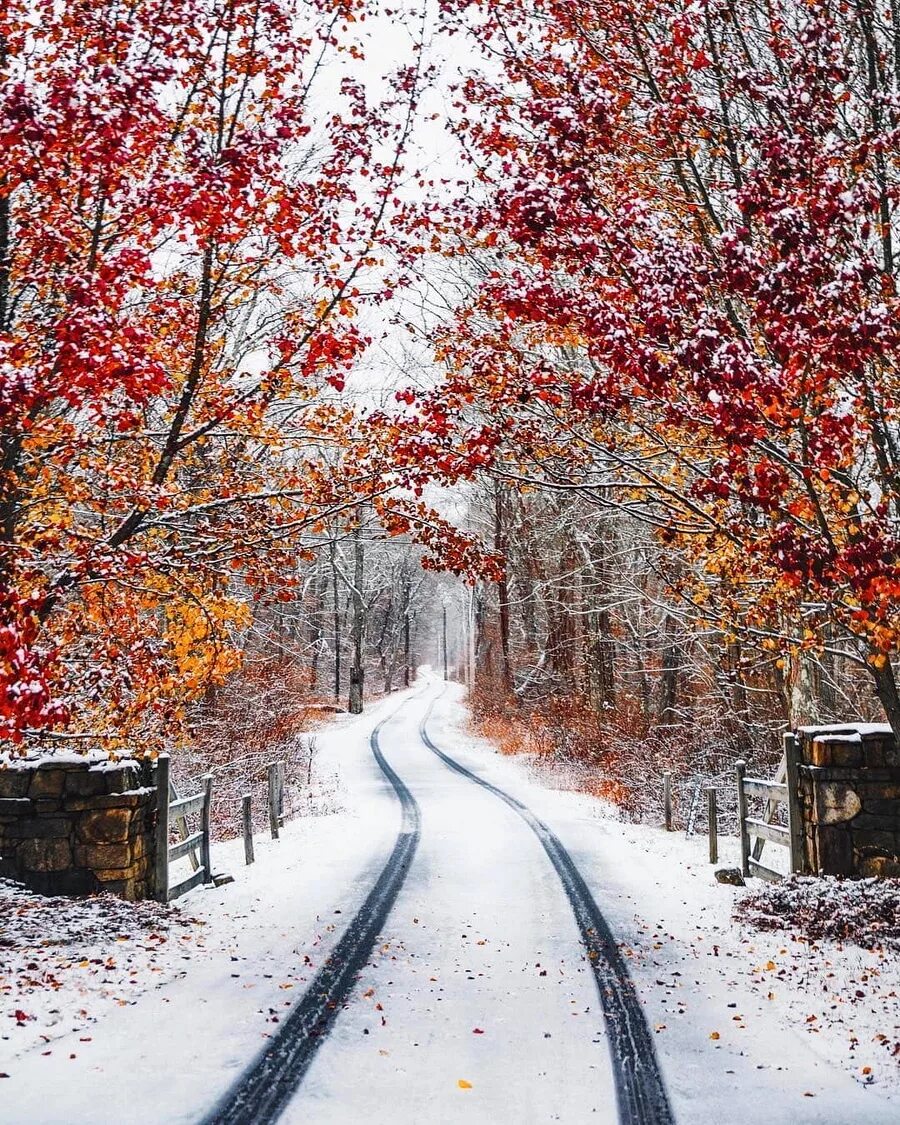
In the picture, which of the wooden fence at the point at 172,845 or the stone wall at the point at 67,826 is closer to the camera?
the stone wall at the point at 67,826

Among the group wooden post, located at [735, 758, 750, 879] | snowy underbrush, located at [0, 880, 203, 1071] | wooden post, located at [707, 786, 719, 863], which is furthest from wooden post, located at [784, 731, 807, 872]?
snowy underbrush, located at [0, 880, 203, 1071]

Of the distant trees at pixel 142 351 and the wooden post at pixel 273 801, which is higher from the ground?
the distant trees at pixel 142 351

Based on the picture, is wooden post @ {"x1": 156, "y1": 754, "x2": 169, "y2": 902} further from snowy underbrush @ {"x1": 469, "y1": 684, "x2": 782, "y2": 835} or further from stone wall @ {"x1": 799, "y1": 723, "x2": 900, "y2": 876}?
snowy underbrush @ {"x1": 469, "y1": 684, "x2": 782, "y2": 835}

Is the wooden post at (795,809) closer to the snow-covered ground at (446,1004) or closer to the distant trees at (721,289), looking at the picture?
the snow-covered ground at (446,1004)

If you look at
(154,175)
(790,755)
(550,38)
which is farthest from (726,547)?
(154,175)

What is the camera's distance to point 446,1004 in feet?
20.9

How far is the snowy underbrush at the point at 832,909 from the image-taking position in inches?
297

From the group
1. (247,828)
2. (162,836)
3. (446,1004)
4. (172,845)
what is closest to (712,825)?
(446,1004)

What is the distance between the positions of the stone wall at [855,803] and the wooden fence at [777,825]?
0.77 feet

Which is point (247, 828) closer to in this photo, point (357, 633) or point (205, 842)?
point (205, 842)

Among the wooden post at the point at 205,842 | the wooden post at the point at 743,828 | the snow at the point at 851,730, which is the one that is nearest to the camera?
the snow at the point at 851,730

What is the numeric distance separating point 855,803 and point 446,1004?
202 inches

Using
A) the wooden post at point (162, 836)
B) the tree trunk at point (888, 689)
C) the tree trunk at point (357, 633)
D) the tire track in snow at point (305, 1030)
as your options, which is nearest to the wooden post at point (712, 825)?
the tree trunk at point (888, 689)

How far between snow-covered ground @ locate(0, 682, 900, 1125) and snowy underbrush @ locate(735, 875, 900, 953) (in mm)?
242
